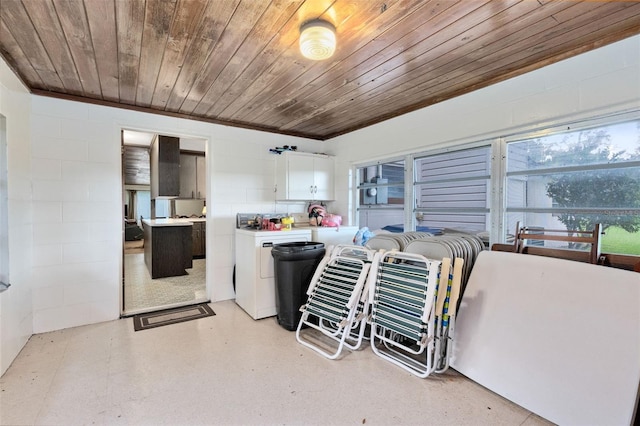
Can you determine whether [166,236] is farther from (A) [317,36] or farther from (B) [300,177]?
(A) [317,36]

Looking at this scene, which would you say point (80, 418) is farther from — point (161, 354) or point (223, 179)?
point (223, 179)

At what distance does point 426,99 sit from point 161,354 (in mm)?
3459

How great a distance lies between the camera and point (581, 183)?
7.13ft

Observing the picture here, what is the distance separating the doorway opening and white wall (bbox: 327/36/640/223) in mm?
3020

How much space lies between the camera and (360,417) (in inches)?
67.9

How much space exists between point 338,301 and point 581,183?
82.4 inches

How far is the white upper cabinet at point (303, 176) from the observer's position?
4.05 m

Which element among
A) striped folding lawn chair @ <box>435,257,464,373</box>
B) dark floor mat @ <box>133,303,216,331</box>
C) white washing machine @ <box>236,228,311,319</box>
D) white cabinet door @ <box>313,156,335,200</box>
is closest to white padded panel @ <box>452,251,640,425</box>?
striped folding lawn chair @ <box>435,257,464,373</box>

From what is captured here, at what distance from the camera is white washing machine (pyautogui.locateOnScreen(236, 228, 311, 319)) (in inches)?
125

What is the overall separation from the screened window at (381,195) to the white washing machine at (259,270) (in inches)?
44.5

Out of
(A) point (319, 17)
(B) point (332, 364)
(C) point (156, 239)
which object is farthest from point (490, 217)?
(C) point (156, 239)

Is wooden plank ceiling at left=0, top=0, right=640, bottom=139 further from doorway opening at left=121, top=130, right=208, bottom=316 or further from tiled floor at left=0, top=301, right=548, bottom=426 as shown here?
tiled floor at left=0, top=301, right=548, bottom=426

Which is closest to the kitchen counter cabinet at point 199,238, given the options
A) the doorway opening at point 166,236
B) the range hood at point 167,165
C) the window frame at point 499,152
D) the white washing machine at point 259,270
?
the doorway opening at point 166,236

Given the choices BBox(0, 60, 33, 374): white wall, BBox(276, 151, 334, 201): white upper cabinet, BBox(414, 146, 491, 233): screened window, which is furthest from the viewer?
BBox(276, 151, 334, 201): white upper cabinet
